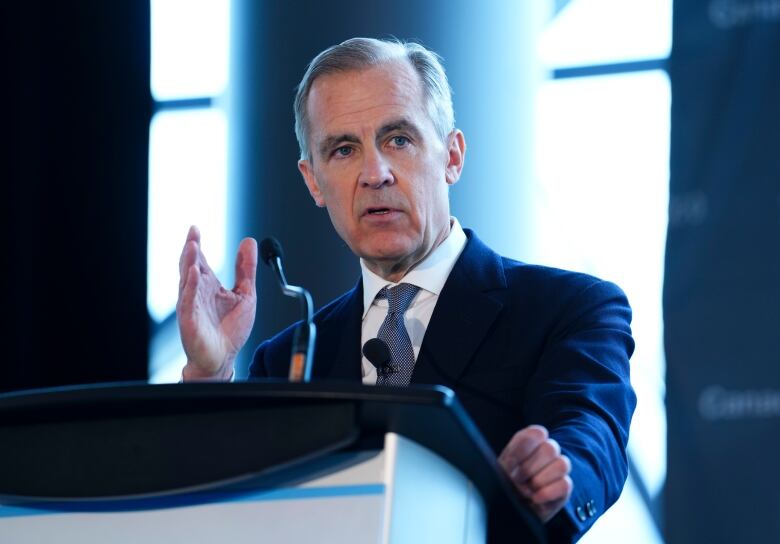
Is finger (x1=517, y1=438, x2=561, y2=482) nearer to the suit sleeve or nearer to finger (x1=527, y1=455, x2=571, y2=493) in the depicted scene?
finger (x1=527, y1=455, x2=571, y2=493)

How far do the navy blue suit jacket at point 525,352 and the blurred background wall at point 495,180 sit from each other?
1001mm

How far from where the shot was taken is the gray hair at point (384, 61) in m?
2.25

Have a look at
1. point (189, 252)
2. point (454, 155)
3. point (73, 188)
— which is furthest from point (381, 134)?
point (73, 188)

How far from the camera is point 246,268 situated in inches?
76.1

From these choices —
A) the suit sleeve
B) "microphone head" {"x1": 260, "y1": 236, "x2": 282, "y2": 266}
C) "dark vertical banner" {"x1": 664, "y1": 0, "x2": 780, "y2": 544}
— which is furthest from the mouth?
"dark vertical banner" {"x1": 664, "y1": 0, "x2": 780, "y2": 544}

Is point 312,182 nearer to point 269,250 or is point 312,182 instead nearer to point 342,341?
point 342,341

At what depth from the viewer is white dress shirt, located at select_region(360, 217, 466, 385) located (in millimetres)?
2059

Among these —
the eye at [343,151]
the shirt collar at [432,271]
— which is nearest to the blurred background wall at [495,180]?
the shirt collar at [432,271]

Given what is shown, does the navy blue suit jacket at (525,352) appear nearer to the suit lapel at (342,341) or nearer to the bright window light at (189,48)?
the suit lapel at (342,341)

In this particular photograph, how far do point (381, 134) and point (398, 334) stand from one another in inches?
17.5

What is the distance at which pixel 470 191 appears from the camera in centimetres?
326

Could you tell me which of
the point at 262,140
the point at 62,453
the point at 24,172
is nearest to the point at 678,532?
the point at 262,140

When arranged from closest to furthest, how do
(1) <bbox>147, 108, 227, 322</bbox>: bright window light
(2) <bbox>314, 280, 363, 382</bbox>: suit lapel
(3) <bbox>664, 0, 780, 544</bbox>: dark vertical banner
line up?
1. (2) <bbox>314, 280, 363, 382</bbox>: suit lapel
2. (3) <bbox>664, 0, 780, 544</bbox>: dark vertical banner
3. (1) <bbox>147, 108, 227, 322</bbox>: bright window light

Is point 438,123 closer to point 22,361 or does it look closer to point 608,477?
point 608,477
